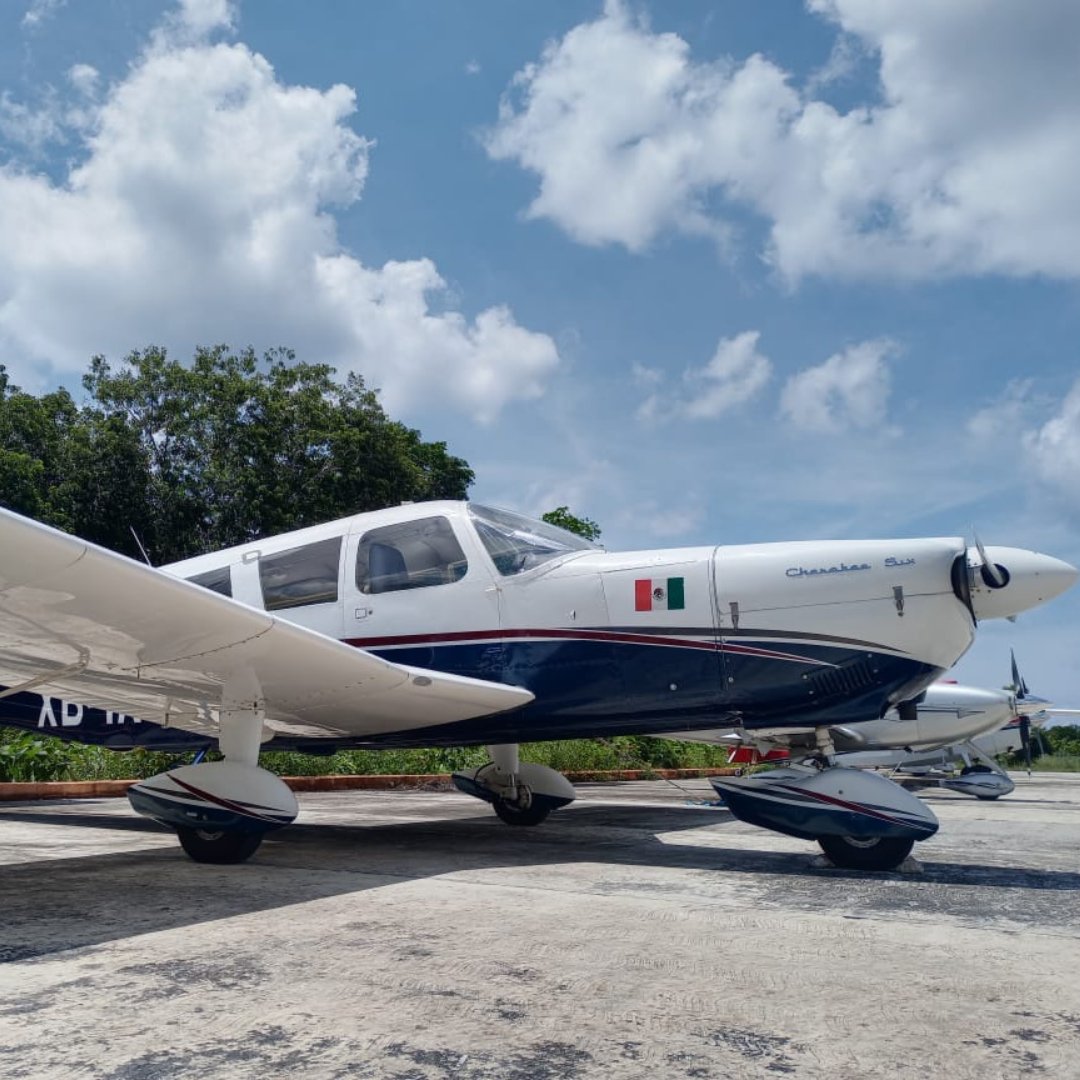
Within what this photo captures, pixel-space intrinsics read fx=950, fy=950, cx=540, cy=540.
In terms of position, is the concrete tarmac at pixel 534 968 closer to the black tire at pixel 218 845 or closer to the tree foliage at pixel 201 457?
the black tire at pixel 218 845

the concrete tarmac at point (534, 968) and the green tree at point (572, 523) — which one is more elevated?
the green tree at point (572, 523)

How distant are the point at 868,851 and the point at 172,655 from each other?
13.5 ft

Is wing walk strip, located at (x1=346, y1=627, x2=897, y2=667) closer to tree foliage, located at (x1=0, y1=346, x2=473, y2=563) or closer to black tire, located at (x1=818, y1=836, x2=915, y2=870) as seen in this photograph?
black tire, located at (x1=818, y1=836, x2=915, y2=870)

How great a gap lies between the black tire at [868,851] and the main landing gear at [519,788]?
3237 mm

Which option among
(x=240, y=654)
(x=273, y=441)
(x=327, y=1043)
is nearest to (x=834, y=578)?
(x=240, y=654)

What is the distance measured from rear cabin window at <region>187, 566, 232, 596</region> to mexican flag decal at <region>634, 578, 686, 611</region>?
3.31m

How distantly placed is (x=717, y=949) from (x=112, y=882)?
10.8 ft

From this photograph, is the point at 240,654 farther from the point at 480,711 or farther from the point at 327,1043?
the point at 327,1043

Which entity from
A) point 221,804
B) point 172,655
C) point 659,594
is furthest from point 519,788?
point 172,655

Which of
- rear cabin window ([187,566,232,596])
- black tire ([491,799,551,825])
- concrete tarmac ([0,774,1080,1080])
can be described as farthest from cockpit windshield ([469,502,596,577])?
black tire ([491,799,551,825])

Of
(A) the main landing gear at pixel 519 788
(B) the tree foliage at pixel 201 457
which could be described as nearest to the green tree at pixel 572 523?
(B) the tree foliage at pixel 201 457

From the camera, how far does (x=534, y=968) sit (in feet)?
10.0

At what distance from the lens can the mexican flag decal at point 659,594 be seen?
5988mm

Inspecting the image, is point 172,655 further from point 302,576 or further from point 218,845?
point 302,576
